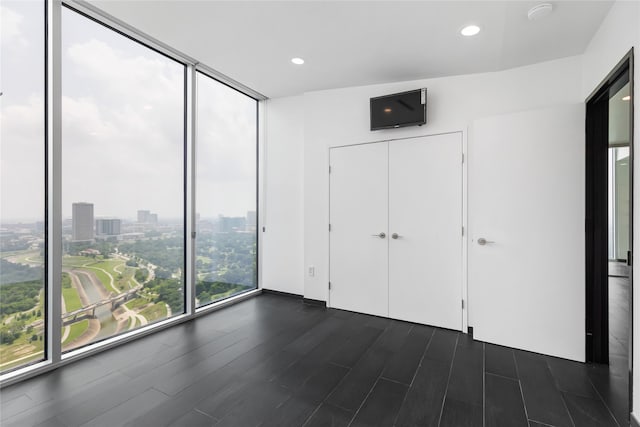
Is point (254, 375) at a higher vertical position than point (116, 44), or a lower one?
lower

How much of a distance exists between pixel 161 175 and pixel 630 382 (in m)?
3.90

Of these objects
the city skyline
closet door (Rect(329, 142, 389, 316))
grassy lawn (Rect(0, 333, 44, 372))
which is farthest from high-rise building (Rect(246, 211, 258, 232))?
grassy lawn (Rect(0, 333, 44, 372))

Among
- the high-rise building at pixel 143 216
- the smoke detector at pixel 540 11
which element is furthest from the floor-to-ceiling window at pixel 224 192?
the smoke detector at pixel 540 11

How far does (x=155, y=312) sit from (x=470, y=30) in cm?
386

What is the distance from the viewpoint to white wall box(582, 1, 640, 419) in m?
1.65

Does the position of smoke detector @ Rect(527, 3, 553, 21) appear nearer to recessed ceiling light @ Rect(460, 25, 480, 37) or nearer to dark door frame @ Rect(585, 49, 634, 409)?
recessed ceiling light @ Rect(460, 25, 480, 37)

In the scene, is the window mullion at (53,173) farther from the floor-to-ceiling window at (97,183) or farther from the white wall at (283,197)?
the white wall at (283,197)

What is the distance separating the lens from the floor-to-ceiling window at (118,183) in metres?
2.35

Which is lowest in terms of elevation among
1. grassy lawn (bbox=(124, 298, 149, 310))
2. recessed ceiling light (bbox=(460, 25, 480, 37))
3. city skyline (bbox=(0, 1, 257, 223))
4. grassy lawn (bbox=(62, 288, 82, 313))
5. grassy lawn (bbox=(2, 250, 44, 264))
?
grassy lawn (bbox=(124, 298, 149, 310))

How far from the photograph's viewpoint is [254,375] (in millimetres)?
2158

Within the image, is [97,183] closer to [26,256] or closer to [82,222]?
[82,222]

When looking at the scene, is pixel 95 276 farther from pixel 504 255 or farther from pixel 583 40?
pixel 583 40

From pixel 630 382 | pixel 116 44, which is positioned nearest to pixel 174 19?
pixel 116 44

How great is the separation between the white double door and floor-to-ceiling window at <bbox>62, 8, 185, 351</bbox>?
1.86 meters
